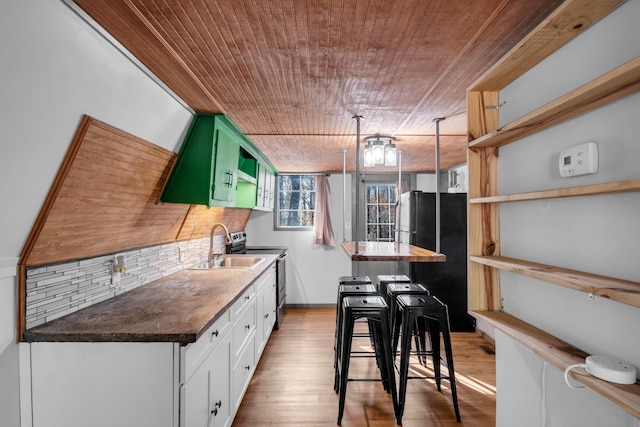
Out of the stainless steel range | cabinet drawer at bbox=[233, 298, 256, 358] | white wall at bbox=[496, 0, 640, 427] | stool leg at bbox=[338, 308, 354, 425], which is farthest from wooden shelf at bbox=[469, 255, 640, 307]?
the stainless steel range

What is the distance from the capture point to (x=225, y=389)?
1931 millimetres

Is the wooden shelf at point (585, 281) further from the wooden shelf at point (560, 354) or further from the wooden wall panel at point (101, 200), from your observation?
the wooden wall panel at point (101, 200)

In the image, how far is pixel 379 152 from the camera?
2.67 m

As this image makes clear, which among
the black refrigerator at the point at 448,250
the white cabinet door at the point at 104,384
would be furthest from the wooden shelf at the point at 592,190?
the black refrigerator at the point at 448,250

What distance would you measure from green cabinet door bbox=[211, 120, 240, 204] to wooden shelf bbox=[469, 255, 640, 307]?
1876 mm

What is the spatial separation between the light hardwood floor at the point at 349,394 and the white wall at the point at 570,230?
0.81 metres

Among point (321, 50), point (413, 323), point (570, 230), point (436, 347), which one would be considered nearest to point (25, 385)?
point (321, 50)

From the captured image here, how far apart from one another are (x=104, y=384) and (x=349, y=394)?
185 cm

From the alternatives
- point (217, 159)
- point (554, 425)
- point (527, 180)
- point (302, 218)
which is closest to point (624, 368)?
point (554, 425)

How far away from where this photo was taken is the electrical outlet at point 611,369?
90 cm

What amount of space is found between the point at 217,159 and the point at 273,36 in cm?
117

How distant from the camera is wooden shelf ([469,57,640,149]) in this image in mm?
857

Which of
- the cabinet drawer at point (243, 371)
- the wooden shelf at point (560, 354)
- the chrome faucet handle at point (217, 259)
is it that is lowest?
the cabinet drawer at point (243, 371)

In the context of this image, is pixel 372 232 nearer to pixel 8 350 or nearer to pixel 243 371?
pixel 243 371
